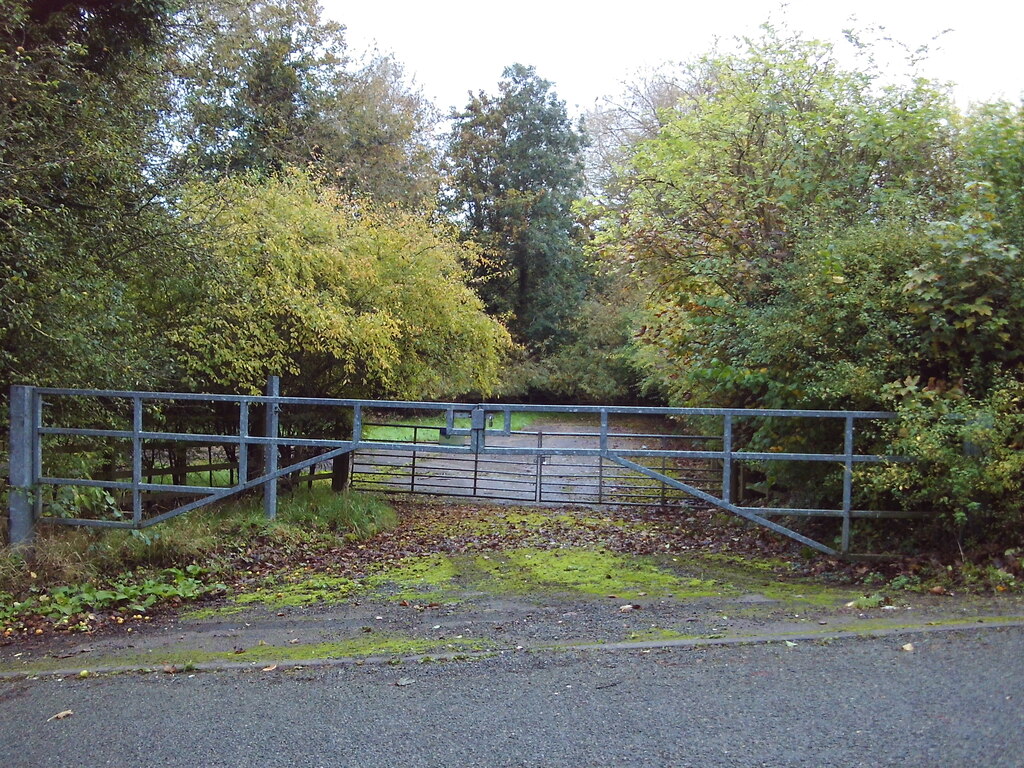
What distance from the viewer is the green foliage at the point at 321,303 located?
10.4 meters

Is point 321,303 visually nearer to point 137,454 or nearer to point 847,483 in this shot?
point 137,454

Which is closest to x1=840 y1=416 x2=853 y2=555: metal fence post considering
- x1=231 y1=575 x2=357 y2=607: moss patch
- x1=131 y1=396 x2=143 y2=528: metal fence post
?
x1=231 y1=575 x2=357 y2=607: moss patch

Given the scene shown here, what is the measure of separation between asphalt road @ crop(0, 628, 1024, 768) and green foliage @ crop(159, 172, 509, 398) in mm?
5840

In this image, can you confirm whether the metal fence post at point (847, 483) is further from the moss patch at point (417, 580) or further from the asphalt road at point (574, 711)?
the moss patch at point (417, 580)

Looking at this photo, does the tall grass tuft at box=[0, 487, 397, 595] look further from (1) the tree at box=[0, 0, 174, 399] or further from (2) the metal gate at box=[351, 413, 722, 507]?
(1) the tree at box=[0, 0, 174, 399]

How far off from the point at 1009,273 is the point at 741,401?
3847mm

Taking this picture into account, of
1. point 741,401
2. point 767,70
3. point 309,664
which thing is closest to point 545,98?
point 767,70

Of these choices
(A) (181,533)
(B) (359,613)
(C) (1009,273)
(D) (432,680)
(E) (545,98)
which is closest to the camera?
(D) (432,680)

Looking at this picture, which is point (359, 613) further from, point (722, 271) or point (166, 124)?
point (166, 124)

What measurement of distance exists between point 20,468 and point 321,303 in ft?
15.2

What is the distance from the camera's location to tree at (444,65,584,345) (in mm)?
37469

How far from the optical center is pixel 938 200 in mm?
9008

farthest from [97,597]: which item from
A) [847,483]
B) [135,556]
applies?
[847,483]

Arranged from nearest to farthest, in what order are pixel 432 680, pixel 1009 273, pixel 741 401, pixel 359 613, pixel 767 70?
pixel 432 680, pixel 359 613, pixel 1009 273, pixel 741 401, pixel 767 70
